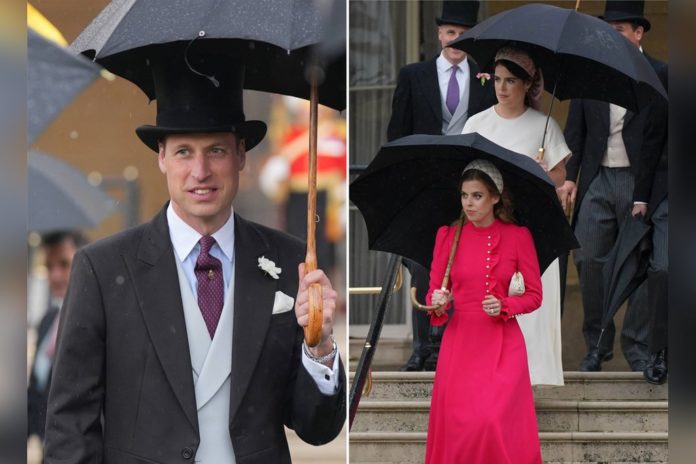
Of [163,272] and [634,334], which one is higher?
[163,272]

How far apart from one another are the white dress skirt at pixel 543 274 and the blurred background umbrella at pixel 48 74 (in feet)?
10.8

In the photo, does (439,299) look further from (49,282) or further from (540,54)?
(49,282)

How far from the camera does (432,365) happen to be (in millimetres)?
8875

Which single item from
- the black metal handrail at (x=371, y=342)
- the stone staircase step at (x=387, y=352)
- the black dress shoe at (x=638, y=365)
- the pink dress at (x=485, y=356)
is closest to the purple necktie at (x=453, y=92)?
the black metal handrail at (x=371, y=342)

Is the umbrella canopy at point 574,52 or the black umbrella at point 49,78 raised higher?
the umbrella canopy at point 574,52

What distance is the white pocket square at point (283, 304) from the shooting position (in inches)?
186

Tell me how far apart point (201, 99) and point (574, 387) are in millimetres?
4380

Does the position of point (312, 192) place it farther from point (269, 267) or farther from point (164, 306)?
point (164, 306)

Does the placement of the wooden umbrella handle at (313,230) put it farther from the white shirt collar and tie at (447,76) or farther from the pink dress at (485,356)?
the white shirt collar and tie at (447,76)

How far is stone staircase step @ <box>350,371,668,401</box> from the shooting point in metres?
8.49

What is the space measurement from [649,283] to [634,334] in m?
0.43

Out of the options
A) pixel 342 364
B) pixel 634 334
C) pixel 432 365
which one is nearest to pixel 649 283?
pixel 634 334

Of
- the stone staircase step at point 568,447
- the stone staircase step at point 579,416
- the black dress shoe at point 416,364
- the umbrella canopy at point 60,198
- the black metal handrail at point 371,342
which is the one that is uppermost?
the umbrella canopy at point 60,198

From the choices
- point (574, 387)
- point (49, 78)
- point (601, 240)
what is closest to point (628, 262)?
point (601, 240)
